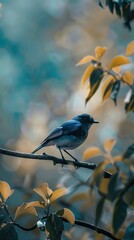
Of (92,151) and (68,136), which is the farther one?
(68,136)

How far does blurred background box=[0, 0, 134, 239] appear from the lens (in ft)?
9.23

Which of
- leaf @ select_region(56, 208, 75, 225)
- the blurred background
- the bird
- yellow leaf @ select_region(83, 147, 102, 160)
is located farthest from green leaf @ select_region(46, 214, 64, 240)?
the blurred background

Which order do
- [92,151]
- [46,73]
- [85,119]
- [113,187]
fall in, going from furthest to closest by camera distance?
[46,73] < [85,119] < [92,151] < [113,187]

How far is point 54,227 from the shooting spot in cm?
108

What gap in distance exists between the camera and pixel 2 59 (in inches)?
194

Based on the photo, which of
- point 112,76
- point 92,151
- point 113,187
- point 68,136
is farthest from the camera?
point 68,136

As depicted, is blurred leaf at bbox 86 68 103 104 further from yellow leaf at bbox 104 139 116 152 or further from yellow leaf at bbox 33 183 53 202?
yellow leaf at bbox 33 183 53 202

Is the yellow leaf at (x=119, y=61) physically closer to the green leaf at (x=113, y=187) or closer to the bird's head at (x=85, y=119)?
the green leaf at (x=113, y=187)

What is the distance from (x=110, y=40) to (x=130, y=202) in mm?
2929

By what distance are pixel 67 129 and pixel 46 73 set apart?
2472mm

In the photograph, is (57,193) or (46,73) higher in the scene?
(46,73)

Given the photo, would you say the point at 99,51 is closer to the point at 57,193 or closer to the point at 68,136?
the point at 57,193

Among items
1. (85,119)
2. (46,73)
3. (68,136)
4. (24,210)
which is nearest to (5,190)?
(24,210)

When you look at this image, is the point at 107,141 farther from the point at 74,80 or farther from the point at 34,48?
the point at 34,48
